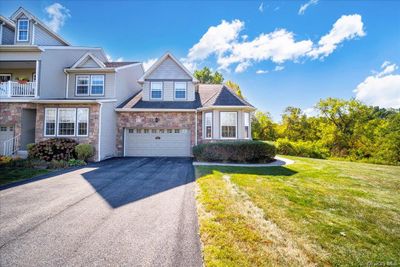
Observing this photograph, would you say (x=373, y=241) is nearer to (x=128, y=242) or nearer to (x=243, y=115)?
(x=128, y=242)

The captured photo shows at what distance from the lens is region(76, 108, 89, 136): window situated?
11.5 meters

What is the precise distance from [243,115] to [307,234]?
10.1 metres

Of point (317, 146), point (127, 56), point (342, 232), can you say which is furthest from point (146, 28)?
point (317, 146)

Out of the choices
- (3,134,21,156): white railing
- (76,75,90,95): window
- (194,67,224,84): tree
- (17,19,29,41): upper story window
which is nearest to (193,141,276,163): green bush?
(76,75,90,95): window

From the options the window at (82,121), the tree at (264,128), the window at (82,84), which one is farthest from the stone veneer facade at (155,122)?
the tree at (264,128)

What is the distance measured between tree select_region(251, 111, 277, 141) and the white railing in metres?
23.3

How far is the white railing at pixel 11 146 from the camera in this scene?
11401 mm

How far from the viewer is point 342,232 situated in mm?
3232

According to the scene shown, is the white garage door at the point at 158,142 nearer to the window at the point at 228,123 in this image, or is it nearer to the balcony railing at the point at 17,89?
the window at the point at 228,123

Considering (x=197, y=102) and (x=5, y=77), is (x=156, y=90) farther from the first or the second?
(x=5, y=77)

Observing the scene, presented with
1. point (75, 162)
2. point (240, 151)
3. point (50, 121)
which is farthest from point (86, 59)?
point (240, 151)

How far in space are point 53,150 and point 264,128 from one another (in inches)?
910

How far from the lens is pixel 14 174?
7.36 m

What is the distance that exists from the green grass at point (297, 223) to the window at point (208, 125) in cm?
693
